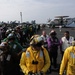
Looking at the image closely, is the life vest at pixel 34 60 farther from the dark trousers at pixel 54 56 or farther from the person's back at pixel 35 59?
the dark trousers at pixel 54 56

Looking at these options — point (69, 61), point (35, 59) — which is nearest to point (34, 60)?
point (35, 59)

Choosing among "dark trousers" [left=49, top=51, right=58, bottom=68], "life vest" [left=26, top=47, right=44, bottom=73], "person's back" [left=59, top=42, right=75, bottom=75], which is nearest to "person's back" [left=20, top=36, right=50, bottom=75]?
"life vest" [left=26, top=47, right=44, bottom=73]

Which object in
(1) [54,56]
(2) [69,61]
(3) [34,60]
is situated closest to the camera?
(3) [34,60]

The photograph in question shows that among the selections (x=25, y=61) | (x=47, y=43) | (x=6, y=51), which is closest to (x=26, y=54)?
(x=25, y=61)

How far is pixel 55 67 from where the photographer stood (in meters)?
12.1

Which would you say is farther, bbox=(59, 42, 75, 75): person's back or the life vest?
bbox=(59, 42, 75, 75): person's back

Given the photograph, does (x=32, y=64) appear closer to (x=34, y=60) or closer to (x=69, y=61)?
(x=34, y=60)

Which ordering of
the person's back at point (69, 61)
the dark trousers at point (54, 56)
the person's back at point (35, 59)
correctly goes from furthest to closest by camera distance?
the dark trousers at point (54, 56)
the person's back at point (69, 61)
the person's back at point (35, 59)

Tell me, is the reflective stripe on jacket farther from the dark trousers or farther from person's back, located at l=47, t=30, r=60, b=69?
the dark trousers

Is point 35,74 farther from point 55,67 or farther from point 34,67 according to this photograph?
point 55,67

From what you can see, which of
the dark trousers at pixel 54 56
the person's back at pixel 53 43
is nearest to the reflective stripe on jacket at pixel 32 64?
the person's back at pixel 53 43

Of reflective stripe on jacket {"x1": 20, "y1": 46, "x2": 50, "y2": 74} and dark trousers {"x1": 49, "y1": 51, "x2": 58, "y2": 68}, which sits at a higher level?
reflective stripe on jacket {"x1": 20, "y1": 46, "x2": 50, "y2": 74}

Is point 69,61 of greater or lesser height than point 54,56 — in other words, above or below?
above

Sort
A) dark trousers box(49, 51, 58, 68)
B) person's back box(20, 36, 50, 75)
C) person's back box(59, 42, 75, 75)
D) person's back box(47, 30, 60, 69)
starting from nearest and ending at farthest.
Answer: person's back box(20, 36, 50, 75), person's back box(59, 42, 75, 75), person's back box(47, 30, 60, 69), dark trousers box(49, 51, 58, 68)
